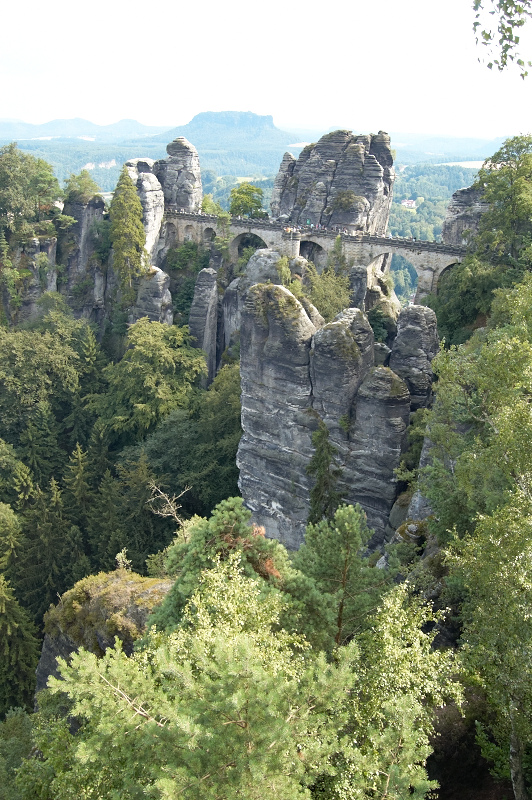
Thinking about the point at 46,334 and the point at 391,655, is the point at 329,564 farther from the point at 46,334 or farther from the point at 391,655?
the point at 46,334

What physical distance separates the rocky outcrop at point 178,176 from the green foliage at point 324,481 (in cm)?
2795

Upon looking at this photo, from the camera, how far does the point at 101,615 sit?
53.5 feet

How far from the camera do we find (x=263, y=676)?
23.3 ft

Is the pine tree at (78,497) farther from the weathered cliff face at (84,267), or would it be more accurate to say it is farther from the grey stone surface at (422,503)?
the grey stone surface at (422,503)

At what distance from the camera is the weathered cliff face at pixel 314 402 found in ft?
74.1

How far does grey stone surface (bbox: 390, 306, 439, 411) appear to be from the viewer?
2333 cm

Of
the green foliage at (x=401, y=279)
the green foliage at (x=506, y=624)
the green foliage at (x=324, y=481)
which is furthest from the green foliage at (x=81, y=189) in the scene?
the green foliage at (x=401, y=279)

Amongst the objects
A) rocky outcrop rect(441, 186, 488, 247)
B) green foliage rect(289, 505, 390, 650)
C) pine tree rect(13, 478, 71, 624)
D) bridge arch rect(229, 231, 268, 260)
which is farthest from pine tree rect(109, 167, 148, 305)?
green foliage rect(289, 505, 390, 650)

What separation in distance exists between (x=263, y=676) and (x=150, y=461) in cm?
2451

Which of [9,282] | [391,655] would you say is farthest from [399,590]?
[9,282]

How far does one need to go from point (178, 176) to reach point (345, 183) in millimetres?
12878

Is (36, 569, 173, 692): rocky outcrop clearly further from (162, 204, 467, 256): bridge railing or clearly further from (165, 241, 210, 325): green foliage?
(165, 241, 210, 325): green foliage

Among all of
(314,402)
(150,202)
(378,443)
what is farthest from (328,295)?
(150,202)

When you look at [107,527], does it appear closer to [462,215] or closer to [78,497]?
[78,497]
